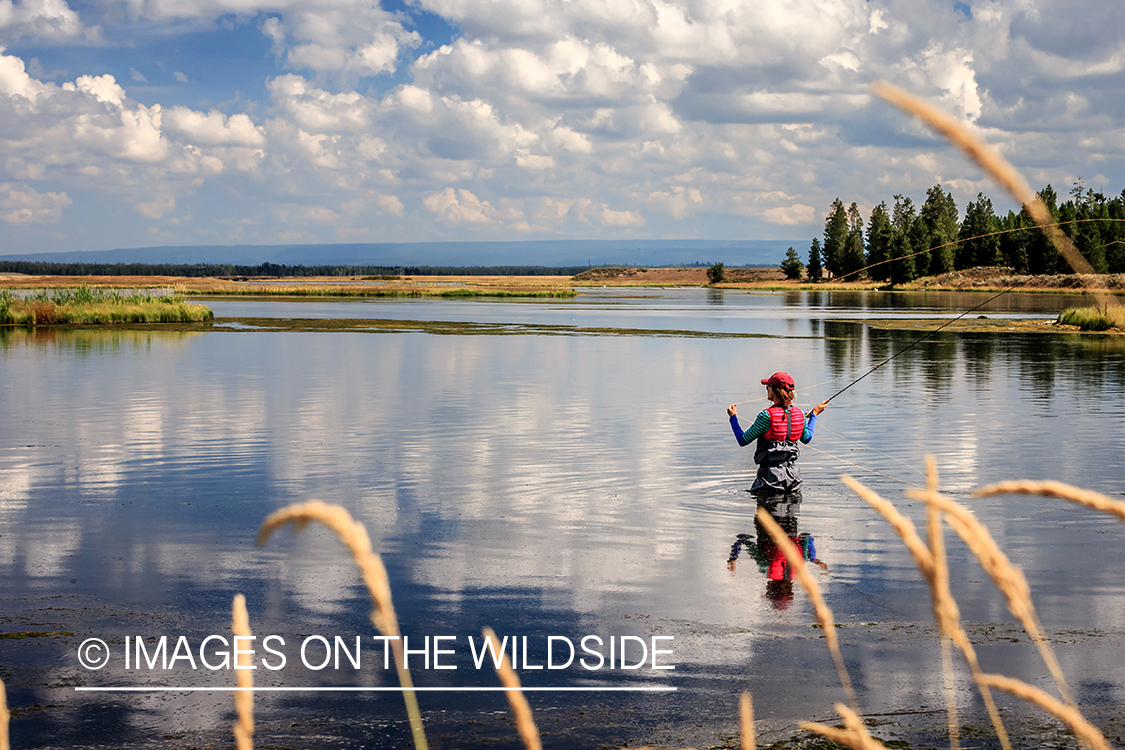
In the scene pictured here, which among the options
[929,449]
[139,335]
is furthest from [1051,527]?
[139,335]

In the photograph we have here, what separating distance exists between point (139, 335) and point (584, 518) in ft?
146

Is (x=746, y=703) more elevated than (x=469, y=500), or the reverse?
(x=746, y=703)

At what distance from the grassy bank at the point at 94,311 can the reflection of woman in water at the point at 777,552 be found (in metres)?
56.0

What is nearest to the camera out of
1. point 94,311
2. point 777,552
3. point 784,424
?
point 777,552

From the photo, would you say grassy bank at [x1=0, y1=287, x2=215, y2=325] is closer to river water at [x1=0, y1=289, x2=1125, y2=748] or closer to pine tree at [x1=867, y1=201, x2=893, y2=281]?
river water at [x1=0, y1=289, x2=1125, y2=748]

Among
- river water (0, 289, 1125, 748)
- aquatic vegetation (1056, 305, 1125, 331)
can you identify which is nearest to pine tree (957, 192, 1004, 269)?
aquatic vegetation (1056, 305, 1125, 331)

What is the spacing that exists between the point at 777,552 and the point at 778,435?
2.29 m

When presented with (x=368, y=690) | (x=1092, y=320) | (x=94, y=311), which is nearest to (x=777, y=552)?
(x=368, y=690)

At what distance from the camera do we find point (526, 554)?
11.5 metres

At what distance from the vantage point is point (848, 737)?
8.27ft

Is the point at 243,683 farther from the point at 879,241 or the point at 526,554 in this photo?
the point at 879,241

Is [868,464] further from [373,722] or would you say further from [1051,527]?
[373,722]
